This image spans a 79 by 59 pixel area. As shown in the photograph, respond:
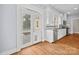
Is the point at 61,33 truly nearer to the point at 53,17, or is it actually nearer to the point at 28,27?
the point at 53,17

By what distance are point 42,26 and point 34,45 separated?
48 centimetres

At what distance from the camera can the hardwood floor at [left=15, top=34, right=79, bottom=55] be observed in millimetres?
2447

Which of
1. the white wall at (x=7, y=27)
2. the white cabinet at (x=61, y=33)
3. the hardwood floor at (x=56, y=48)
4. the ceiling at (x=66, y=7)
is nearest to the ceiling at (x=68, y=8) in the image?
the ceiling at (x=66, y=7)

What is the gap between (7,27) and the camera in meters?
2.53

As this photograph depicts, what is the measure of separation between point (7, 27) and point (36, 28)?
2.25ft

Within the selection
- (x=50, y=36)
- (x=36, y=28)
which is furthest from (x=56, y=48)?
(x=36, y=28)

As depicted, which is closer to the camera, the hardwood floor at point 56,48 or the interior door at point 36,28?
the hardwood floor at point 56,48

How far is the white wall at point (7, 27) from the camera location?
2.45 meters

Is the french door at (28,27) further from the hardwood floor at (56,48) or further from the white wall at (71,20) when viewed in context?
the white wall at (71,20)

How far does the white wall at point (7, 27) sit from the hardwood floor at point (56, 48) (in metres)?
0.32

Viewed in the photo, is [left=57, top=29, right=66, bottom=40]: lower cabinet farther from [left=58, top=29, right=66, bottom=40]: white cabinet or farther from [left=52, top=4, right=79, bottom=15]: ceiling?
[left=52, top=4, right=79, bottom=15]: ceiling

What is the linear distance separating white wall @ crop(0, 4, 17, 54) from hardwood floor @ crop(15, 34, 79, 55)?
0.32 meters

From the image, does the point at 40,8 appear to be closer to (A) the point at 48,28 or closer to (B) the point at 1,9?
(A) the point at 48,28
